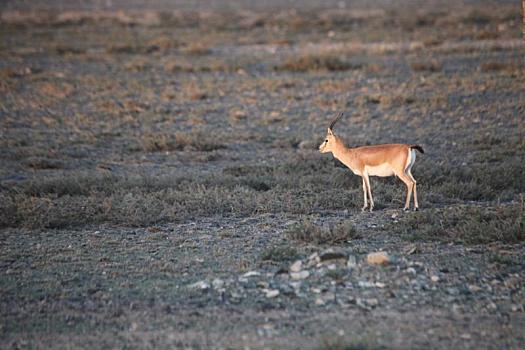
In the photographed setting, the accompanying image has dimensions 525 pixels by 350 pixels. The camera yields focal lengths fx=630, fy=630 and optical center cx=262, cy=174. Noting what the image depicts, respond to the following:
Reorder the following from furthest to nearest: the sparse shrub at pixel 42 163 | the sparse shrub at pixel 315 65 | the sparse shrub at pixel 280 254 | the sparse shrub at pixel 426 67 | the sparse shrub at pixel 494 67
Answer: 1. the sparse shrub at pixel 315 65
2. the sparse shrub at pixel 426 67
3. the sparse shrub at pixel 494 67
4. the sparse shrub at pixel 42 163
5. the sparse shrub at pixel 280 254

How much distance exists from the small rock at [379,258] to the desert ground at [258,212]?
37mm

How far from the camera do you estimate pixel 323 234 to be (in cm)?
763

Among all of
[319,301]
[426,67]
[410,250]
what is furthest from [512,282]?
[426,67]

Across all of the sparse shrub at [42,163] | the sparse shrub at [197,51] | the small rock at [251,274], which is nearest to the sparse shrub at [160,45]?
the sparse shrub at [197,51]

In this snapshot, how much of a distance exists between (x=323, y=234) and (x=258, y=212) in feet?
6.12

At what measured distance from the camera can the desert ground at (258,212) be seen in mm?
5605

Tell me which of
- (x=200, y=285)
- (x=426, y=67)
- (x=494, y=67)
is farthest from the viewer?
(x=426, y=67)

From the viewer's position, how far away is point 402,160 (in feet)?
28.7

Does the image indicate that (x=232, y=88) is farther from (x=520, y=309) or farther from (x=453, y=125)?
(x=520, y=309)

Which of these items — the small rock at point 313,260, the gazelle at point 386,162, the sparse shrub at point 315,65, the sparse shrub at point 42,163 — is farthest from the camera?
the sparse shrub at point 315,65

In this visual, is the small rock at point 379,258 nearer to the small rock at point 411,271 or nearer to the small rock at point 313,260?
the small rock at point 411,271

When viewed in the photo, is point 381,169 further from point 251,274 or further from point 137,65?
point 137,65

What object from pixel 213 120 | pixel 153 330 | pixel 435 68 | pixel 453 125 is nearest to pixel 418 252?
pixel 153 330

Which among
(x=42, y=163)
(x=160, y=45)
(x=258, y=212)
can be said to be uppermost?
(x=160, y=45)
